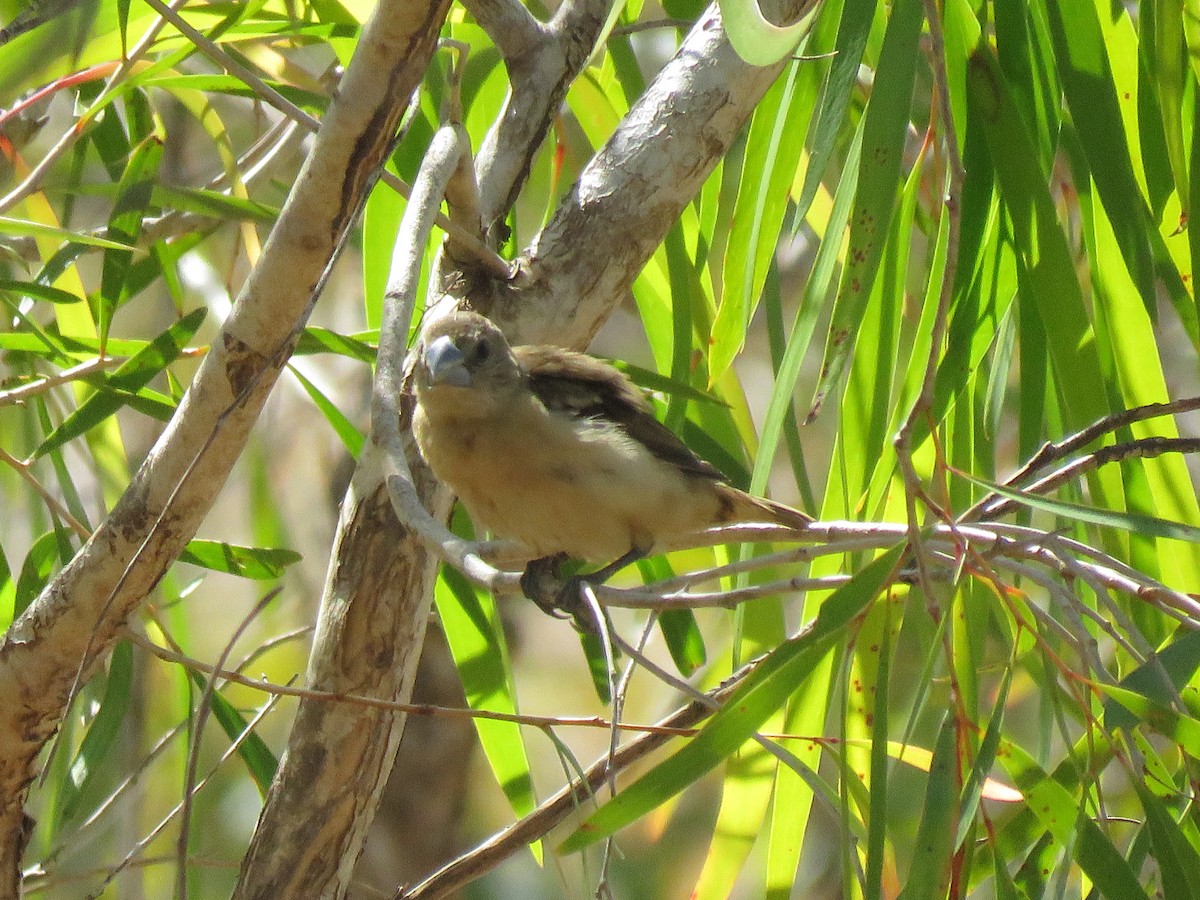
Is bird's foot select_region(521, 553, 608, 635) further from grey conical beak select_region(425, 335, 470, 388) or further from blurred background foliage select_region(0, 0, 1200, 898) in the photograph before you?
grey conical beak select_region(425, 335, 470, 388)

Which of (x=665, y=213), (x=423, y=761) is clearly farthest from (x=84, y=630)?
(x=423, y=761)

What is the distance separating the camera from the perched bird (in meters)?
2.12

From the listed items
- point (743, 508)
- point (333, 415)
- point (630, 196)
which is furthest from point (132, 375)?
point (743, 508)

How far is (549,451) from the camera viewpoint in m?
2.18

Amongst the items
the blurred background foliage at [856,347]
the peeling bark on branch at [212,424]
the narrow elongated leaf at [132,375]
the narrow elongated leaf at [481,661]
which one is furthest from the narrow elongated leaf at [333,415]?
the peeling bark on branch at [212,424]

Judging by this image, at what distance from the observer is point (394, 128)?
169 cm

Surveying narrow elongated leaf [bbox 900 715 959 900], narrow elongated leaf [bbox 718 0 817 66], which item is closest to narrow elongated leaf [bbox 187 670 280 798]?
narrow elongated leaf [bbox 900 715 959 900]

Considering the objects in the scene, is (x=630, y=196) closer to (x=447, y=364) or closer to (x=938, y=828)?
(x=447, y=364)

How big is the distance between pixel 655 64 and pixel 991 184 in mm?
3520

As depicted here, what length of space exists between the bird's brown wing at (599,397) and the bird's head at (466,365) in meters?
0.06

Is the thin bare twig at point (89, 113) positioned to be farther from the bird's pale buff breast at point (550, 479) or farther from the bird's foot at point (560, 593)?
the bird's foot at point (560, 593)

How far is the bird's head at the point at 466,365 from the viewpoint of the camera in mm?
2072

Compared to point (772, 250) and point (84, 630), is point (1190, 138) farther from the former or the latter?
point (84, 630)

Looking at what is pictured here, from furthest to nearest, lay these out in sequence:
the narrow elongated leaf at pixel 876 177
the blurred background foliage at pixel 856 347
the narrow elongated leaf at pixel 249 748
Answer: the narrow elongated leaf at pixel 249 748
the narrow elongated leaf at pixel 876 177
the blurred background foliage at pixel 856 347
